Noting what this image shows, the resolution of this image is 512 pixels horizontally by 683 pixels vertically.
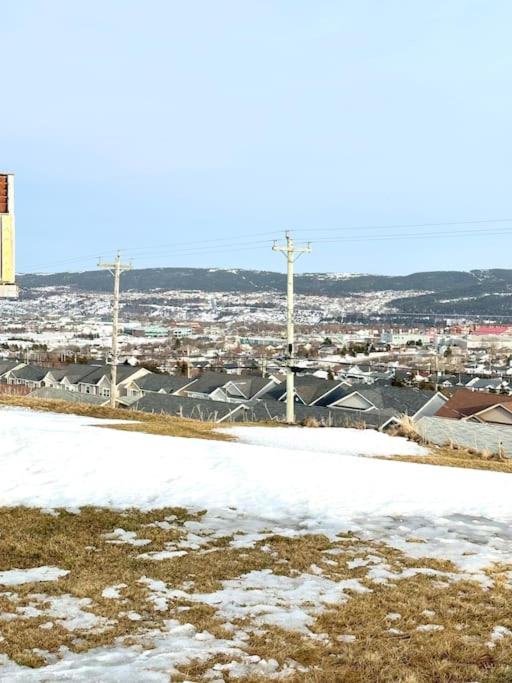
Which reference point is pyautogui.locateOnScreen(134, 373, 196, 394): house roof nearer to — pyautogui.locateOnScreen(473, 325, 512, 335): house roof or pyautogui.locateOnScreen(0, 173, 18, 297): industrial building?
pyautogui.locateOnScreen(0, 173, 18, 297): industrial building

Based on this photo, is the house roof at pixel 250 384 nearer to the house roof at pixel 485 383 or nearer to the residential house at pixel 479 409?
the residential house at pixel 479 409

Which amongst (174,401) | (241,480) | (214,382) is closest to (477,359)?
(214,382)

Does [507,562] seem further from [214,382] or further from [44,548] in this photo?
[214,382]

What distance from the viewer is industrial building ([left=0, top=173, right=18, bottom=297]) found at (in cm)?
2152

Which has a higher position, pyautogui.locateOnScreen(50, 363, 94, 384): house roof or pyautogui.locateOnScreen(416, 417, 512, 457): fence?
pyautogui.locateOnScreen(416, 417, 512, 457): fence

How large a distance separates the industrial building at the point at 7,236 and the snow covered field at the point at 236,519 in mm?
6299

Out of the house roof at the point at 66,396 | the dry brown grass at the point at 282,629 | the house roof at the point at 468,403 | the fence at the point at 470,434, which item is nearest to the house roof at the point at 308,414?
the house roof at the point at 468,403

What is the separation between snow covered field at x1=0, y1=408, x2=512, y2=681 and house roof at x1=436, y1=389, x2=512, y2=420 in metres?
31.0

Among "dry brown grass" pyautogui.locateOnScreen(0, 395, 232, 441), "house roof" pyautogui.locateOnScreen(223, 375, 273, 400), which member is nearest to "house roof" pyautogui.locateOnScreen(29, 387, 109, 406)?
"house roof" pyautogui.locateOnScreen(223, 375, 273, 400)

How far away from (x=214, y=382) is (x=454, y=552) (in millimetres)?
52871

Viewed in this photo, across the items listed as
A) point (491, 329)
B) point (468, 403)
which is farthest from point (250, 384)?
point (491, 329)

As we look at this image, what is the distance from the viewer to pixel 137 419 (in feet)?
70.2

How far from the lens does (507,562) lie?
7996 mm

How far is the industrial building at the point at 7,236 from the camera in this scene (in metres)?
21.5
